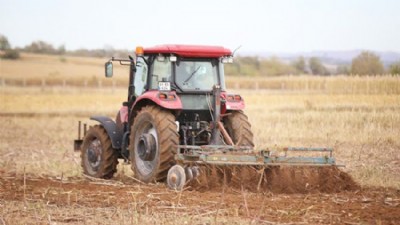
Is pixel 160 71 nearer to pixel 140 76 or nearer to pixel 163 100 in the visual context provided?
pixel 140 76

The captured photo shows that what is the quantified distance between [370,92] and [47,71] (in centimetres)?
3787

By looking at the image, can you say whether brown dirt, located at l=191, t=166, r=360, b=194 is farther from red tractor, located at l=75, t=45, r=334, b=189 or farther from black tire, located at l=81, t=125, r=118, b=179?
black tire, located at l=81, t=125, r=118, b=179

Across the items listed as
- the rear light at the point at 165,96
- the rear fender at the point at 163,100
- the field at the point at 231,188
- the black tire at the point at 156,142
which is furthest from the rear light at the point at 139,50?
the field at the point at 231,188

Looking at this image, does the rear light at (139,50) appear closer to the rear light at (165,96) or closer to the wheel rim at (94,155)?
the rear light at (165,96)

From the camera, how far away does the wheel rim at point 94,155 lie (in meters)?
15.8

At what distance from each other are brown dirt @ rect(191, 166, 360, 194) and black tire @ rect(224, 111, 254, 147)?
48.4 inches

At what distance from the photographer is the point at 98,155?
15.8 meters

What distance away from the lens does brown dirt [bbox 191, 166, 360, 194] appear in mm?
12852

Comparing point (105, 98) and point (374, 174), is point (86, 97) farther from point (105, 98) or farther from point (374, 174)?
point (374, 174)

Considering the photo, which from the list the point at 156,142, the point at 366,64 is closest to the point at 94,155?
the point at 156,142

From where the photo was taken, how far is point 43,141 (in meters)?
23.4

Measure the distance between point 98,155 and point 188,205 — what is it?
16.7ft

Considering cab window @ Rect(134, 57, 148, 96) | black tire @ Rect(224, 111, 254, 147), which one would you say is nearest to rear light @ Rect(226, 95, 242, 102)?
black tire @ Rect(224, 111, 254, 147)

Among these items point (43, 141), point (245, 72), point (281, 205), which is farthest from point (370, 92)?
point (245, 72)
